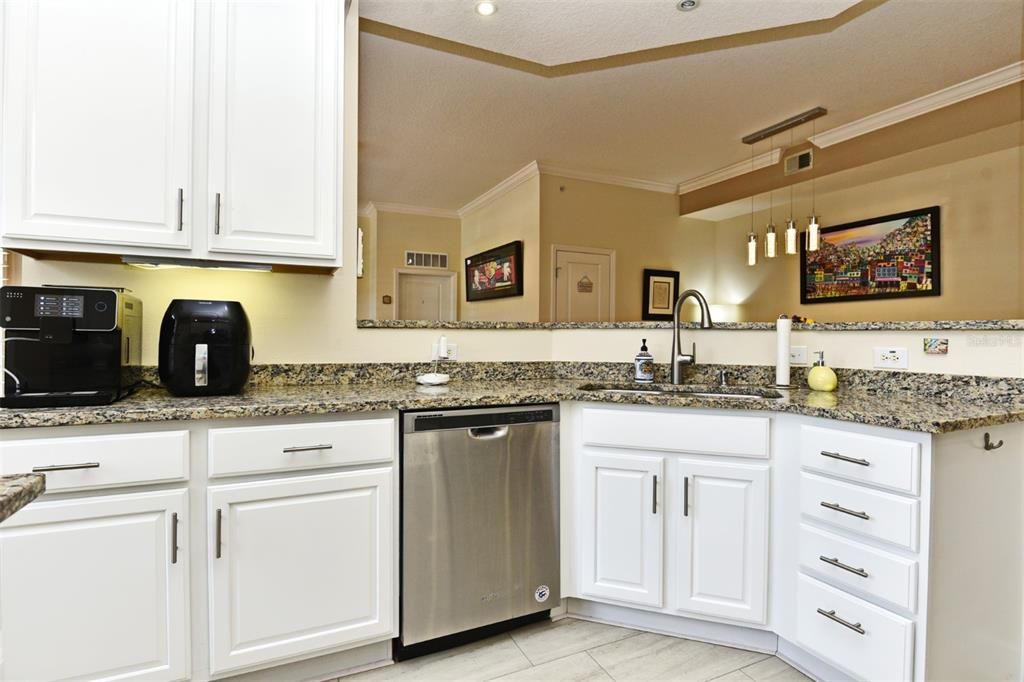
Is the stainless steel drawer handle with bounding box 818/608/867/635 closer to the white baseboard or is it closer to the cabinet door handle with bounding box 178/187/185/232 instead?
the white baseboard

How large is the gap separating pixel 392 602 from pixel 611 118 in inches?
136

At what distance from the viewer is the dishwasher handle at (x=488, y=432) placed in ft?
5.75

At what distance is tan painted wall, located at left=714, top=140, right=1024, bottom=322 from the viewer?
330cm

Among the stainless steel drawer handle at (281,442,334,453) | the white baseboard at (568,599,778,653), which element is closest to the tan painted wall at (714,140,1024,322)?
the white baseboard at (568,599,778,653)

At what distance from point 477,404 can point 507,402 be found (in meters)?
0.11

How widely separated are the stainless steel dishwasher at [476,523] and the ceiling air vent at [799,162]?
368 centimetres

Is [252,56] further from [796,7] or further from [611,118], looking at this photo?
[611,118]

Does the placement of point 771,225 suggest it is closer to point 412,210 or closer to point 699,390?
point 699,390

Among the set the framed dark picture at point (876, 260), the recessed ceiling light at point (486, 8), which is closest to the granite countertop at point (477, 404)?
the recessed ceiling light at point (486, 8)

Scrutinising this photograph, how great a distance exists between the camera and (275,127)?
1.77 meters

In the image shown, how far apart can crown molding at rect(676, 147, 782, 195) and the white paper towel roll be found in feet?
9.91

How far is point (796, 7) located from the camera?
215 centimetres

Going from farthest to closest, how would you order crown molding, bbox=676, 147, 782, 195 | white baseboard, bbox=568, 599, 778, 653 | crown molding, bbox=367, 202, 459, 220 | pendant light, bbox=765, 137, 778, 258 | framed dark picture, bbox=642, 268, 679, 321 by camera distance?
crown molding, bbox=367, 202, 459, 220 < framed dark picture, bbox=642, 268, 679, 321 < crown molding, bbox=676, 147, 782, 195 < pendant light, bbox=765, 137, 778, 258 < white baseboard, bbox=568, 599, 778, 653

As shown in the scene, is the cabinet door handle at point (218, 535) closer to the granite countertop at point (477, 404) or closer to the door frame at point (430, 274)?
the granite countertop at point (477, 404)
